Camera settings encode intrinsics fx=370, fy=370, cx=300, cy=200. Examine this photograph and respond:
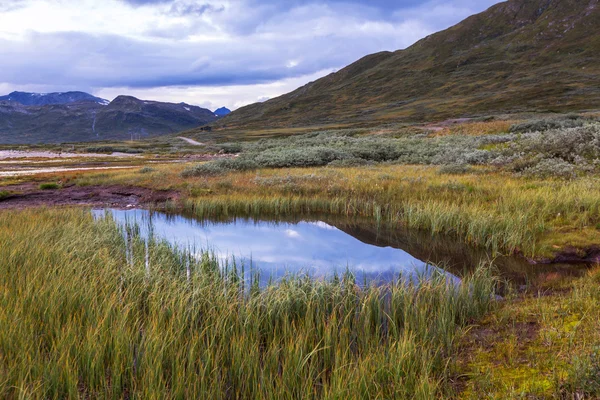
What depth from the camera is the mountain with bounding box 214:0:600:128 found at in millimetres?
103312

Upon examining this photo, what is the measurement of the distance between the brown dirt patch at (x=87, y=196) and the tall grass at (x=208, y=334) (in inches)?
498

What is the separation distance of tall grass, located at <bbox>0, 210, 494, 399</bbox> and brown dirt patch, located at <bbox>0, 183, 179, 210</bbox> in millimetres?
12642

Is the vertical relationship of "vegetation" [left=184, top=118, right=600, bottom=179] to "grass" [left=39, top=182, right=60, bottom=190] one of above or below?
above

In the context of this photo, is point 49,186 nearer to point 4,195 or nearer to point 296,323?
point 4,195

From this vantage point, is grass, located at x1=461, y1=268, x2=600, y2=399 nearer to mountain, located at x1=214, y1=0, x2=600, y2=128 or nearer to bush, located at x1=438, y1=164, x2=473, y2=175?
bush, located at x1=438, y1=164, x2=473, y2=175

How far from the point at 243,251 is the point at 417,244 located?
19.2 feet

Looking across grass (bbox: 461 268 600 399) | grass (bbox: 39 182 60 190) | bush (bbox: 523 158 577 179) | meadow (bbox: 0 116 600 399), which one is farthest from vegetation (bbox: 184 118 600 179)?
grass (bbox: 461 268 600 399)

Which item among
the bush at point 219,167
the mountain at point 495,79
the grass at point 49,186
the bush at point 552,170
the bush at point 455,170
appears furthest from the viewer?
the mountain at point 495,79

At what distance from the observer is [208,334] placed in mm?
5574

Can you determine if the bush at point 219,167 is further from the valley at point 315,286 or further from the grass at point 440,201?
the grass at point 440,201

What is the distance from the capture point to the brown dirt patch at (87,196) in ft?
67.8

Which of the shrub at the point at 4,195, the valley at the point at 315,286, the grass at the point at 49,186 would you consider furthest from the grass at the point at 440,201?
the shrub at the point at 4,195

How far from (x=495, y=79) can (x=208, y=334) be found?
527 feet

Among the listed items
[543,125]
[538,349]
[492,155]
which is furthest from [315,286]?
[543,125]
